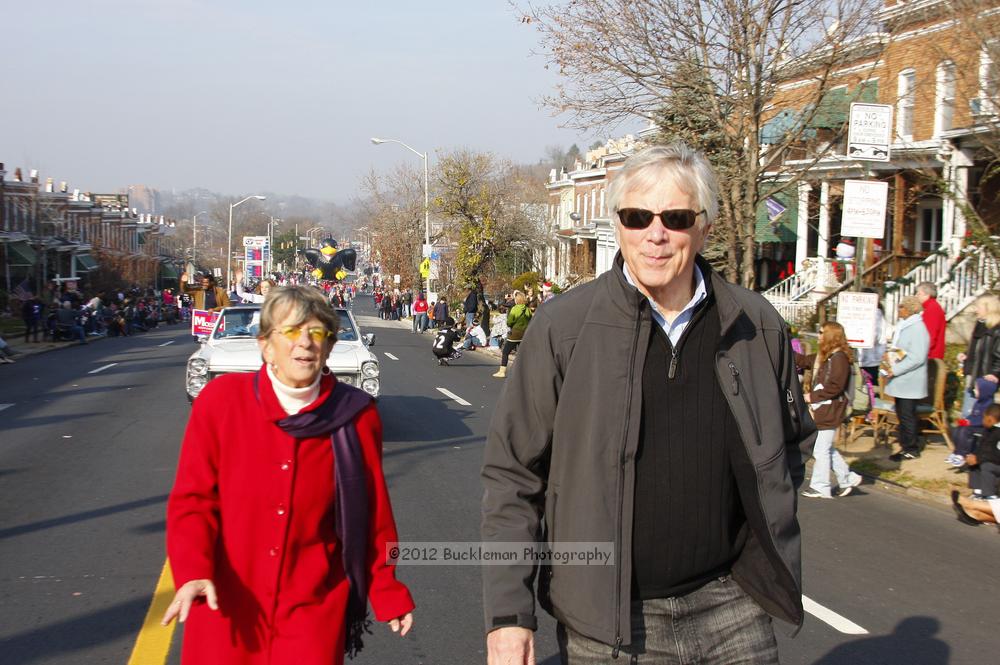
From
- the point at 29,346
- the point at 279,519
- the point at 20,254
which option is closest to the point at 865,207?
the point at 279,519

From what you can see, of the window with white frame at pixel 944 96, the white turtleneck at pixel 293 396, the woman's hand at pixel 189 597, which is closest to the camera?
the woman's hand at pixel 189 597

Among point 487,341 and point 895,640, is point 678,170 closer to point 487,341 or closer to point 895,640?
point 895,640

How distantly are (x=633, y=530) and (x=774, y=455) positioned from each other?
1.51 feet

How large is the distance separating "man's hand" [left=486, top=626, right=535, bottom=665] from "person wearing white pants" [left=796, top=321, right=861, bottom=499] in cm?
751

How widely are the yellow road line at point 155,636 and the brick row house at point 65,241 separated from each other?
46.1 metres

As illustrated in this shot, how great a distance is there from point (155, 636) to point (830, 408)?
6.80 m

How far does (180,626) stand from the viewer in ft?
18.8

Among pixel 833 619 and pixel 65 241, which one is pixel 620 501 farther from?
pixel 65 241

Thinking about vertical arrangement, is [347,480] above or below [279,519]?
above

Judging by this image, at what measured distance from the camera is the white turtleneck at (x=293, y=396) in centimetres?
330

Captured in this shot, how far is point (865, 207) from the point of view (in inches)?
431

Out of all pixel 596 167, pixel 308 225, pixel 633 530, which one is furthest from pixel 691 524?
pixel 308 225

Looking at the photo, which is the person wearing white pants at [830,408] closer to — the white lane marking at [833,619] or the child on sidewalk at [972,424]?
the child on sidewalk at [972,424]

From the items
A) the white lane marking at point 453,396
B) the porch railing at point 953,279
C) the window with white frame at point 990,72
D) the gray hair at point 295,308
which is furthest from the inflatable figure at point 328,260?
the gray hair at point 295,308
